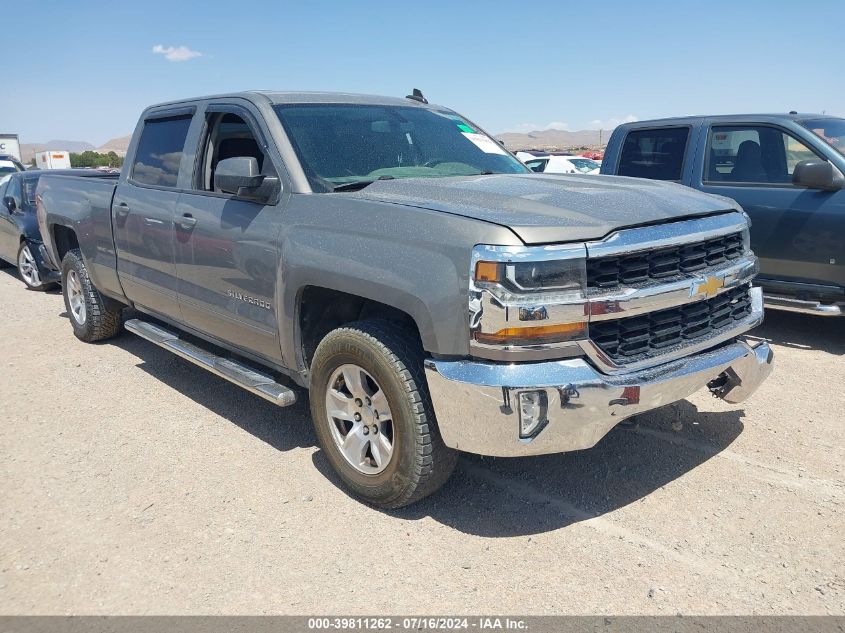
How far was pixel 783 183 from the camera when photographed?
6.12m

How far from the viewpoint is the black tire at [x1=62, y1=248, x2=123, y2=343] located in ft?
20.4

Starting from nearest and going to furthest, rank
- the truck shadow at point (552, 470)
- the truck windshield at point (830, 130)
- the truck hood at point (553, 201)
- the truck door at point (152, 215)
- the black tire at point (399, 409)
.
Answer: the truck hood at point (553, 201) → the black tire at point (399, 409) → the truck shadow at point (552, 470) → the truck door at point (152, 215) → the truck windshield at point (830, 130)

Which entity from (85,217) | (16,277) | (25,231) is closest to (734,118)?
(85,217)

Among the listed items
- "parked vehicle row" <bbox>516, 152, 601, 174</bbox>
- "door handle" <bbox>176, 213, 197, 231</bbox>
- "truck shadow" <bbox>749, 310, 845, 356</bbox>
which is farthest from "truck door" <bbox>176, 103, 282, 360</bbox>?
"parked vehicle row" <bbox>516, 152, 601, 174</bbox>

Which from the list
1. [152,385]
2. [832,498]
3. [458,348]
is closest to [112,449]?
[152,385]

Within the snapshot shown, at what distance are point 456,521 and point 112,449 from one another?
2204mm

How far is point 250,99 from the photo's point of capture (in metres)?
4.09

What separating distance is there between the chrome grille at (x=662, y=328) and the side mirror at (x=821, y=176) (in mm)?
2873

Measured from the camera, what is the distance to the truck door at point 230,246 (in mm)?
3766

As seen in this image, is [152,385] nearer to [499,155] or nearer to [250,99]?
[250,99]

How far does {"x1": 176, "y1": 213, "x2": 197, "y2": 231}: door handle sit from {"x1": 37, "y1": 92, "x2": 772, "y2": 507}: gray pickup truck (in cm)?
2

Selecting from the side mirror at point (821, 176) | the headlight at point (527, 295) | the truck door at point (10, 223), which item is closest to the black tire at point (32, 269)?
the truck door at point (10, 223)

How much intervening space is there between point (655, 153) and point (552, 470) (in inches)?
174

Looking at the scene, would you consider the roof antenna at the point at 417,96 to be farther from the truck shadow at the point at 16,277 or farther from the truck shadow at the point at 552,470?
the truck shadow at the point at 16,277
